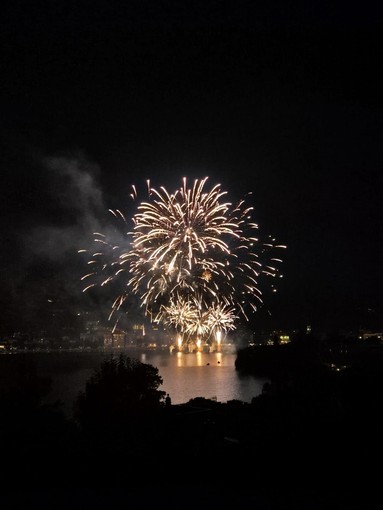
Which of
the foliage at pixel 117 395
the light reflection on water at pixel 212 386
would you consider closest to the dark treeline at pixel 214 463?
the foliage at pixel 117 395

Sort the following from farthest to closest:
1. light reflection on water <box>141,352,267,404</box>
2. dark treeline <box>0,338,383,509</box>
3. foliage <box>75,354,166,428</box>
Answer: light reflection on water <box>141,352,267,404</box> < foliage <box>75,354,166,428</box> < dark treeline <box>0,338,383,509</box>

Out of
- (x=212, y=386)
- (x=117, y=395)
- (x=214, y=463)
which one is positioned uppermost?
(x=212, y=386)

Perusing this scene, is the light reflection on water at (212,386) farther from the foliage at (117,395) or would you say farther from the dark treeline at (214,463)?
the dark treeline at (214,463)

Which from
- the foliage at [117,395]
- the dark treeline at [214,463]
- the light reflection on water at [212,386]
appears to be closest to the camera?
the dark treeline at [214,463]

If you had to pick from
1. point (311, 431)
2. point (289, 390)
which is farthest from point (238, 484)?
point (289, 390)

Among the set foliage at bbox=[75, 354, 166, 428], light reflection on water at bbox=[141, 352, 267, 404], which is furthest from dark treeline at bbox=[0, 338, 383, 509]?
light reflection on water at bbox=[141, 352, 267, 404]

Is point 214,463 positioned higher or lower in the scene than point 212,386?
lower

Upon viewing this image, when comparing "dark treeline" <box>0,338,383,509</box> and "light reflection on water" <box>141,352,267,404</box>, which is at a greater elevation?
"light reflection on water" <box>141,352,267,404</box>

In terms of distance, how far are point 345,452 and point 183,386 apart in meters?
60.2

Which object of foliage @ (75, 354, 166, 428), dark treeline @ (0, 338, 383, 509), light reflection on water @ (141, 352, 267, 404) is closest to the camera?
dark treeline @ (0, 338, 383, 509)

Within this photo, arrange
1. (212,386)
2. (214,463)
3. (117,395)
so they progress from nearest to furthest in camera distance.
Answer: (214,463) < (117,395) < (212,386)

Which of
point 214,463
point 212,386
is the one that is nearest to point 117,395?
point 214,463

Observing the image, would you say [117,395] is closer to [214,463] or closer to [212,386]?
[214,463]

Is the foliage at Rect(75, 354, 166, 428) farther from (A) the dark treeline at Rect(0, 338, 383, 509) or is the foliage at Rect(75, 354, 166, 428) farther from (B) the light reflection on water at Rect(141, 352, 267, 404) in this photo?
(B) the light reflection on water at Rect(141, 352, 267, 404)
